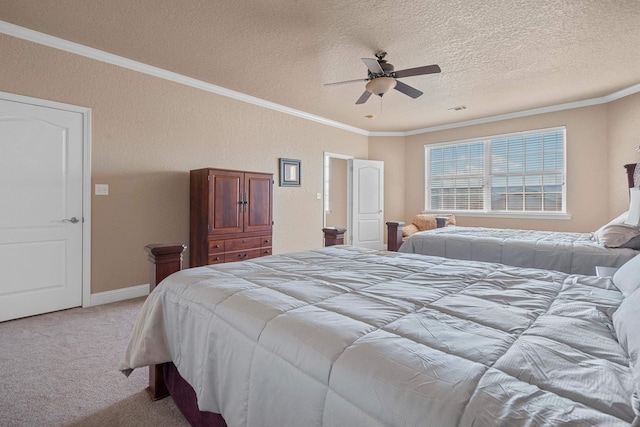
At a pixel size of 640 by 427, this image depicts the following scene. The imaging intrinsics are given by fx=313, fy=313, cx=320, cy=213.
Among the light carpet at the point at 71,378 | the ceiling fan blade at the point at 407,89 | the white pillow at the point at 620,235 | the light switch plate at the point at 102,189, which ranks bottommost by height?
the light carpet at the point at 71,378

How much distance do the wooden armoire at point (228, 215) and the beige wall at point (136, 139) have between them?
33 cm

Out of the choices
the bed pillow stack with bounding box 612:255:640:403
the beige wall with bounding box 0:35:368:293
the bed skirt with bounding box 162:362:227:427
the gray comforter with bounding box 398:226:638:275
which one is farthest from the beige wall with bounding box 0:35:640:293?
the bed pillow stack with bounding box 612:255:640:403

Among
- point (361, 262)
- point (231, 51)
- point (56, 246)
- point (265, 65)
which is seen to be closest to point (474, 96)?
→ point (265, 65)

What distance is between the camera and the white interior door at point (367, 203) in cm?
630

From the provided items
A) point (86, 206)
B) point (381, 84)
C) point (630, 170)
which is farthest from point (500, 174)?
point (86, 206)

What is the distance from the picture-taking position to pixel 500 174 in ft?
18.6

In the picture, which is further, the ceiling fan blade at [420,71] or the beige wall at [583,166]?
the beige wall at [583,166]

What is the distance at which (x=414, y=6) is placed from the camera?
2510 millimetres

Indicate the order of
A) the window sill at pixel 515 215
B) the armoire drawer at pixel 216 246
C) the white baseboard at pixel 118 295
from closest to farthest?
1. the white baseboard at pixel 118 295
2. the armoire drawer at pixel 216 246
3. the window sill at pixel 515 215

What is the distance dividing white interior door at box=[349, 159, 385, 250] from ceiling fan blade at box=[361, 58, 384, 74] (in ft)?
11.0

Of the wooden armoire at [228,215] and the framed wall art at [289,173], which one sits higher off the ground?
the framed wall art at [289,173]

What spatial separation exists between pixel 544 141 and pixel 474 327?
554 centimetres

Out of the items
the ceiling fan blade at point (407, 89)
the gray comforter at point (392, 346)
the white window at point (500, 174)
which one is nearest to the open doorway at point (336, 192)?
the white window at point (500, 174)

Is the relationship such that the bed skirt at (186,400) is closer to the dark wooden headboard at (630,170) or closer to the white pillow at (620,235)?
the white pillow at (620,235)
